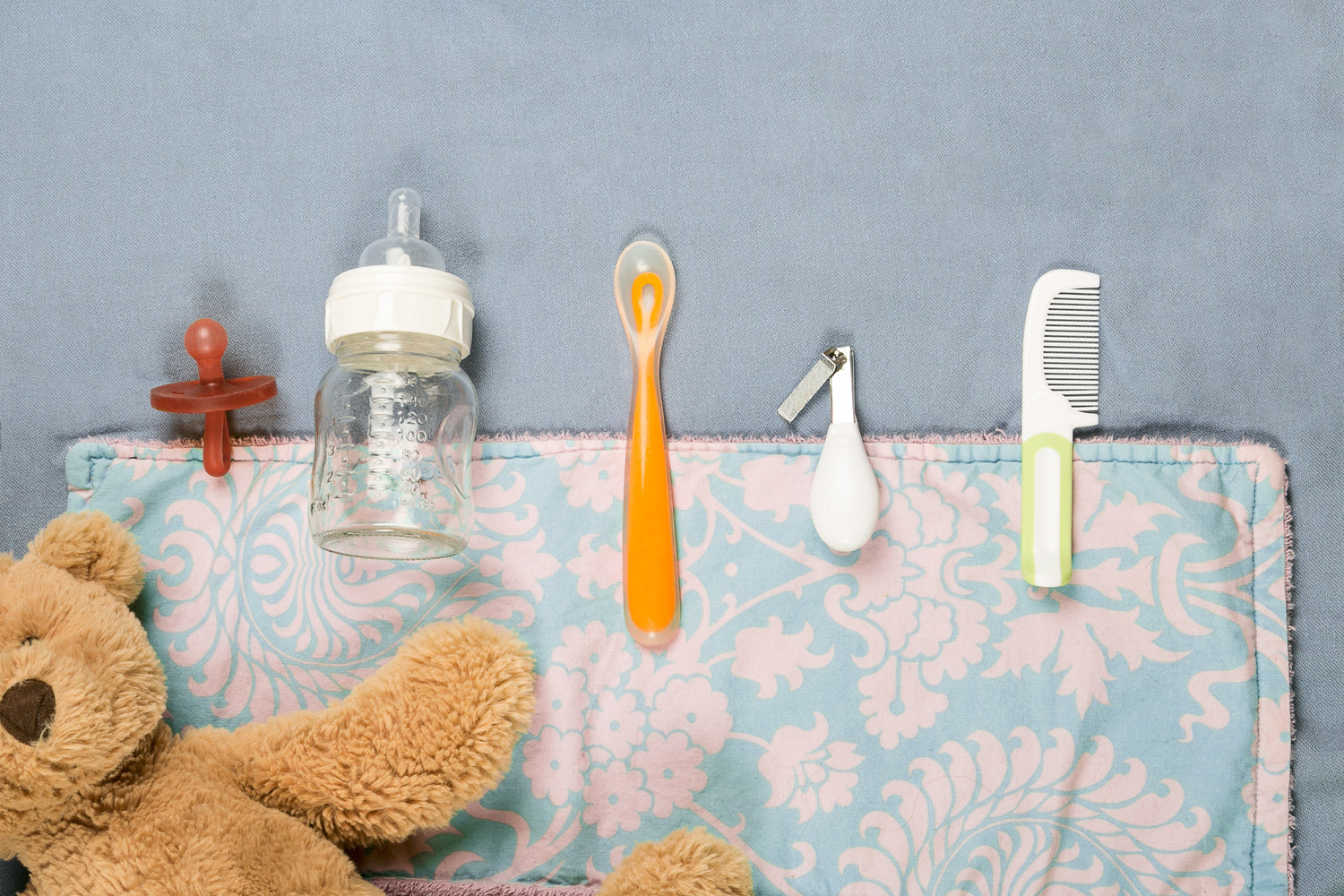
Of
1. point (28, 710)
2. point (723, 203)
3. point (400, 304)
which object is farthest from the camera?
point (723, 203)

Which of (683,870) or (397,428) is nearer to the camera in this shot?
(683,870)

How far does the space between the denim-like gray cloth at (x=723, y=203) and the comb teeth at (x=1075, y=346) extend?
1 centimetres

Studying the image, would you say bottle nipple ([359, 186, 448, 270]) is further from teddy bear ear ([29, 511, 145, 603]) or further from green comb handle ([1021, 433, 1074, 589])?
green comb handle ([1021, 433, 1074, 589])

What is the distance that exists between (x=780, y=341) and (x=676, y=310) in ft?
0.27

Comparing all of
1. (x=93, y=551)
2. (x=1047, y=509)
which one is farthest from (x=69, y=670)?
(x=1047, y=509)

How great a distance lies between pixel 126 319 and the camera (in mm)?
726

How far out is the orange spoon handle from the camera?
25.4 inches

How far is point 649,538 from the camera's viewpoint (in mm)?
648

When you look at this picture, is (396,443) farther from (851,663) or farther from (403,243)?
(851,663)

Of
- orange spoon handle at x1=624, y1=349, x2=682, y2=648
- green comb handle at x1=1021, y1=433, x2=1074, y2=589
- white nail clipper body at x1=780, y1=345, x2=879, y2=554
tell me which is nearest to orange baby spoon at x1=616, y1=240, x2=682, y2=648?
orange spoon handle at x1=624, y1=349, x2=682, y2=648

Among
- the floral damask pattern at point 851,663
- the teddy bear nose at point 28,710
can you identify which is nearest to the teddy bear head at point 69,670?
the teddy bear nose at point 28,710

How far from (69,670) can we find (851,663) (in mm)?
488

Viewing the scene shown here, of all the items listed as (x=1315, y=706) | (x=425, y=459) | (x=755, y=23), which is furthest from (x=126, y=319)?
(x=1315, y=706)

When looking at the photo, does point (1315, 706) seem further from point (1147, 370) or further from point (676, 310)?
point (676, 310)
